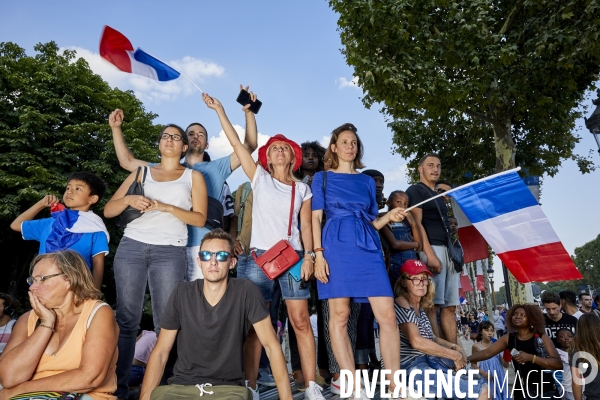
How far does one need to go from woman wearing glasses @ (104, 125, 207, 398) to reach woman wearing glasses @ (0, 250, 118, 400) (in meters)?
0.69

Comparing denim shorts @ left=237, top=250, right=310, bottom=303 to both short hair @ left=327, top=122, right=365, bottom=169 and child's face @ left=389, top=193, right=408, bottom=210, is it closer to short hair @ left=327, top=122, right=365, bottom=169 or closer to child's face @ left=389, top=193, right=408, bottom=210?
short hair @ left=327, top=122, right=365, bottom=169

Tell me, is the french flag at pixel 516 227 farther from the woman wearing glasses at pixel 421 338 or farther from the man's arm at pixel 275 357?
the man's arm at pixel 275 357

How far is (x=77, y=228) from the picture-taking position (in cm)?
436

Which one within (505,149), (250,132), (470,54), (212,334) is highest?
(470,54)

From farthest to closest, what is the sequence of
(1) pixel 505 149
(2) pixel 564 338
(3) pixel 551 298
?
(1) pixel 505 149
(3) pixel 551 298
(2) pixel 564 338

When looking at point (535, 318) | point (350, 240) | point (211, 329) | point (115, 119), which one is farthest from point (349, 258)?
point (535, 318)

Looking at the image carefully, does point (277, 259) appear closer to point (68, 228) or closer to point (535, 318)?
point (68, 228)

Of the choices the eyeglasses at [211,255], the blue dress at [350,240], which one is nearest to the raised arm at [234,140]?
the blue dress at [350,240]

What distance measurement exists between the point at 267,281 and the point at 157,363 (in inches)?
50.0

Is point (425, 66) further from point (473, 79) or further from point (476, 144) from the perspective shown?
point (476, 144)

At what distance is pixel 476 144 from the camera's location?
52.2ft

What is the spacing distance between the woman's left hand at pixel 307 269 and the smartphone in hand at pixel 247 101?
1633 mm

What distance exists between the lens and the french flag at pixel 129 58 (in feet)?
18.0

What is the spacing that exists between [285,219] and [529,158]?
12.0 metres
